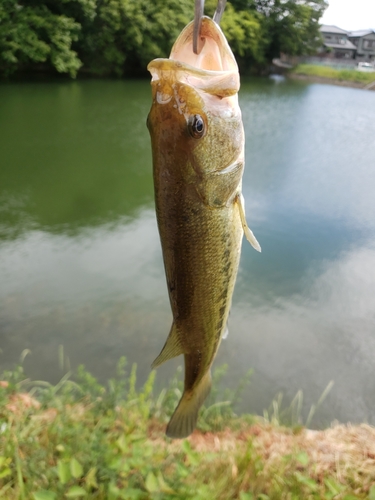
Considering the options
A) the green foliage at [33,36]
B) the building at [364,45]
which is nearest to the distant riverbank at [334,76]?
the building at [364,45]

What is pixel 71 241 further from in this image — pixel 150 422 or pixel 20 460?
pixel 20 460

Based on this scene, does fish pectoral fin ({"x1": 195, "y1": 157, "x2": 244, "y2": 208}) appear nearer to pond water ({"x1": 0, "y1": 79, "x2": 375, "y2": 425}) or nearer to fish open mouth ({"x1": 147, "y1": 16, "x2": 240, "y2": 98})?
fish open mouth ({"x1": 147, "y1": 16, "x2": 240, "y2": 98})

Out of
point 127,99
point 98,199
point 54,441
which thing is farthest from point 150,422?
point 127,99

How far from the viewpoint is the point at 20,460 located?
6.43ft

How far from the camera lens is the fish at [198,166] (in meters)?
1.00

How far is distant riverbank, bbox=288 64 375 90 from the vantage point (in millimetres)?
28688

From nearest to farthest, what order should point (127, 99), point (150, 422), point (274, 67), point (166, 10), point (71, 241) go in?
1. point (150, 422)
2. point (71, 241)
3. point (127, 99)
4. point (166, 10)
5. point (274, 67)

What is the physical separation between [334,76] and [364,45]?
2620 cm

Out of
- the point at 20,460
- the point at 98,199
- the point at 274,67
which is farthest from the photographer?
→ the point at 274,67

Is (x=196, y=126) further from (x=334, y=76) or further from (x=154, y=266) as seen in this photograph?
(x=334, y=76)

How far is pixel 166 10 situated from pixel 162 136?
72.4 ft

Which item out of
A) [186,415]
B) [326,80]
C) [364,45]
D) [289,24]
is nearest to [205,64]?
[186,415]

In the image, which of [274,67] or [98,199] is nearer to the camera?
[98,199]

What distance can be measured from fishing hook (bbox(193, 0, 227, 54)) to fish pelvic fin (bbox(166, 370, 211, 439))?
1059mm
